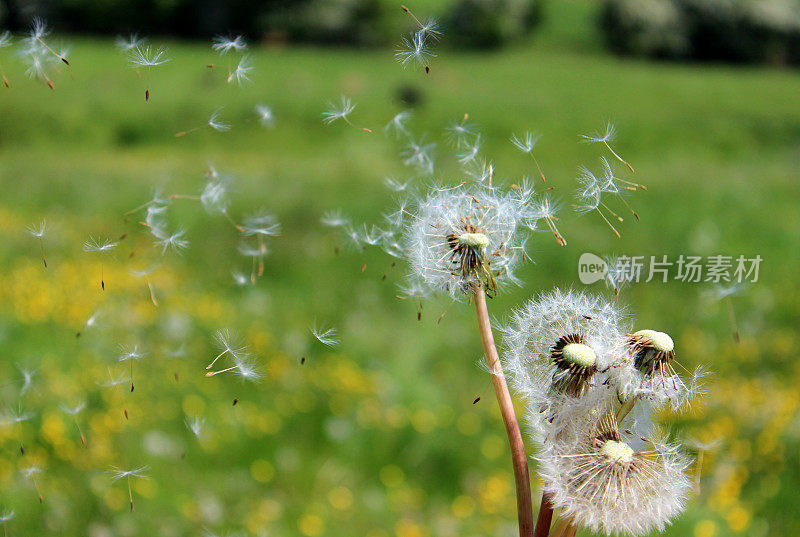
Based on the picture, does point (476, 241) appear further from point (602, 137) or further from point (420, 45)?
point (602, 137)

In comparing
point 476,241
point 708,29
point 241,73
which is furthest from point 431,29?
point 708,29

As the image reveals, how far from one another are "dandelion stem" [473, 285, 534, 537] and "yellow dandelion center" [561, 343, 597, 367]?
6 cm

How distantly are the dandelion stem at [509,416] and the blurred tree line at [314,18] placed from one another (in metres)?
20.9

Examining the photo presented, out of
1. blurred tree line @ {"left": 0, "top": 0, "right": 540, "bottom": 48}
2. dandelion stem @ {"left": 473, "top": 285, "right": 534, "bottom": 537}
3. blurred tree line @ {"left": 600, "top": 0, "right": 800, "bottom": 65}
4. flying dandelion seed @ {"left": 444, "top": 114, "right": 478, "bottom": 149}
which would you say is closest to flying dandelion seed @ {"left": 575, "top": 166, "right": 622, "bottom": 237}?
flying dandelion seed @ {"left": 444, "top": 114, "right": 478, "bottom": 149}

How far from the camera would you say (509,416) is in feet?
1.80

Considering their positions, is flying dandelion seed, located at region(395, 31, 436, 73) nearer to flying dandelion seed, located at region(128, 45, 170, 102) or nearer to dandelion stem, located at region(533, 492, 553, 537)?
flying dandelion seed, located at region(128, 45, 170, 102)

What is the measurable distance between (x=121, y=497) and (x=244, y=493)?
50 cm

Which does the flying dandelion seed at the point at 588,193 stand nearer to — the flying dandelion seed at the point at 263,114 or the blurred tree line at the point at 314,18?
the flying dandelion seed at the point at 263,114

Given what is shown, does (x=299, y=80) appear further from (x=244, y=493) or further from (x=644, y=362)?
(x=644, y=362)

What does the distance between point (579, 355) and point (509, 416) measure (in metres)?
0.07

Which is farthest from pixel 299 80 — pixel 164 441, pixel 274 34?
pixel 164 441

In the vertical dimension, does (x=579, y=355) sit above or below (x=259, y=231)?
above

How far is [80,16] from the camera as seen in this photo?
23.2m

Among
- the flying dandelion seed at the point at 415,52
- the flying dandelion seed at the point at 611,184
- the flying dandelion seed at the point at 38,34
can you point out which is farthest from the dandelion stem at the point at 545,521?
the flying dandelion seed at the point at 38,34
